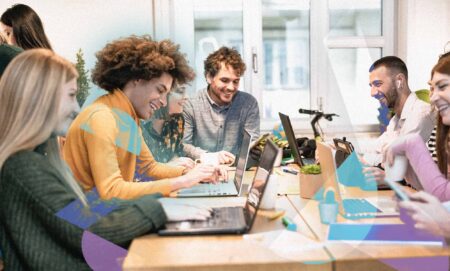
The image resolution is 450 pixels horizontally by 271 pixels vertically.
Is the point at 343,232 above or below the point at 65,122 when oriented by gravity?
below

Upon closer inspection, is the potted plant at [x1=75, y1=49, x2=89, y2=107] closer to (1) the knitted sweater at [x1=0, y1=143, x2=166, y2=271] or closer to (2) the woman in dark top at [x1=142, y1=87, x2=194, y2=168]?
(2) the woman in dark top at [x1=142, y1=87, x2=194, y2=168]

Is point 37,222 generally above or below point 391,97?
below

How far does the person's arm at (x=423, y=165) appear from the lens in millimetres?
2002

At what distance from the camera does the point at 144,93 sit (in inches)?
90.5

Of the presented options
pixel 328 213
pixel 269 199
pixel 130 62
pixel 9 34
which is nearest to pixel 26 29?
pixel 9 34

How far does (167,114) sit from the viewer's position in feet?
13.2

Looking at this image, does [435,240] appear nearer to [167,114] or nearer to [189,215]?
[189,215]

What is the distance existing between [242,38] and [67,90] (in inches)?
122

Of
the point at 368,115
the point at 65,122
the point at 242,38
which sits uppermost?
the point at 242,38

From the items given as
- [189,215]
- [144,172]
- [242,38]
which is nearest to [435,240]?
[189,215]

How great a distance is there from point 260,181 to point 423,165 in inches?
27.2

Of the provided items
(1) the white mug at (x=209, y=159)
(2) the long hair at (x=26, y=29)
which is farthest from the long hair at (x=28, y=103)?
(2) the long hair at (x=26, y=29)

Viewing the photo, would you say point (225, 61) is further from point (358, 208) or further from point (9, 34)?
point (358, 208)

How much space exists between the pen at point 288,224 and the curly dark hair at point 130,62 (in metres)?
0.92
